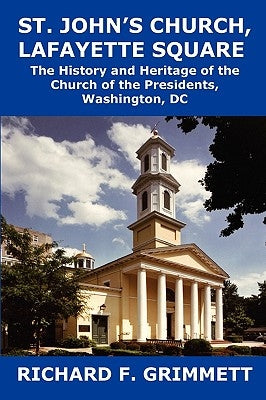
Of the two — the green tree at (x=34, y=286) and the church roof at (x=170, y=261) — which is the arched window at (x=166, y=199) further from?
the green tree at (x=34, y=286)

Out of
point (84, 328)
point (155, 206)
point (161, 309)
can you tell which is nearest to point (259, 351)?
point (161, 309)

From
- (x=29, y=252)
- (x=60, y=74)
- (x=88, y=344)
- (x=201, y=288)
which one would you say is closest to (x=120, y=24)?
(x=60, y=74)

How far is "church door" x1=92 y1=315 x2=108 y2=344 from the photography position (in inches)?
1451

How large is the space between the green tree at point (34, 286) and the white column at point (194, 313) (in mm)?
24082

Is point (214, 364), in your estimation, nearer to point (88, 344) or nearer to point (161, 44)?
point (161, 44)

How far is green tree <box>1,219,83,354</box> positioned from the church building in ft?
39.2

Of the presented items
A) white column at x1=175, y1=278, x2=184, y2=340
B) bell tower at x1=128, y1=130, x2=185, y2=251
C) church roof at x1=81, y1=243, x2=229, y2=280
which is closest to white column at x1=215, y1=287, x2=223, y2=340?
church roof at x1=81, y1=243, x2=229, y2=280

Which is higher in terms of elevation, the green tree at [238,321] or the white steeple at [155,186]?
the white steeple at [155,186]

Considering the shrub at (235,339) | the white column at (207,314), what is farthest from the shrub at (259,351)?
the shrub at (235,339)

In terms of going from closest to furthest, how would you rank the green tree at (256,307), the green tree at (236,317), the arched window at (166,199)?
the arched window at (166,199), the green tree at (236,317), the green tree at (256,307)

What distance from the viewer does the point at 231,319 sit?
56.8 m

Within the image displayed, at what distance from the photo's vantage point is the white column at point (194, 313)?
44.6 m

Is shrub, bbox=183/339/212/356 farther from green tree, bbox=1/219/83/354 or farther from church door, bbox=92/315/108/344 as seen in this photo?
church door, bbox=92/315/108/344

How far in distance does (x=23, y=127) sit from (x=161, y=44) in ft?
26.4
